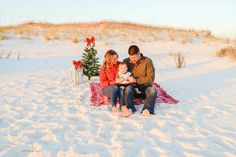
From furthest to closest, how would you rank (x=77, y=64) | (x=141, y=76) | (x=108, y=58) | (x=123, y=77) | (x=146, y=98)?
(x=77, y=64), (x=141, y=76), (x=108, y=58), (x=123, y=77), (x=146, y=98)

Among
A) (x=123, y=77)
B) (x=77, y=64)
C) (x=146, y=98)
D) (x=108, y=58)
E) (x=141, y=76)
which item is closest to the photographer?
(x=146, y=98)

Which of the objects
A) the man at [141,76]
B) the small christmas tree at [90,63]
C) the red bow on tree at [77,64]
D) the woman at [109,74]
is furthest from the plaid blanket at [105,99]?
the small christmas tree at [90,63]

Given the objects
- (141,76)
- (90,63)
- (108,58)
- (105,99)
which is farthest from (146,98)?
(90,63)

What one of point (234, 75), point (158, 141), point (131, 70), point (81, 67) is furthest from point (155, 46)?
point (158, 141)

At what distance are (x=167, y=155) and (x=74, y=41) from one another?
14253mm

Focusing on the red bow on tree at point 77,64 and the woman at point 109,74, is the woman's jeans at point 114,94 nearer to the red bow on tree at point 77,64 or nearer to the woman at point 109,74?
the woman at point 109,74

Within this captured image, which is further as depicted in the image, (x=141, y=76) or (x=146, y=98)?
(x=141, y=76)

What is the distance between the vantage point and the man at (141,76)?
23.1ft

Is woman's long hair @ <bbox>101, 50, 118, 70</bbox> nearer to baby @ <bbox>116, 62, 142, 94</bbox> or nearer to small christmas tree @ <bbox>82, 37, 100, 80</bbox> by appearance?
baby @ <bbox>116, 62, 142, 94</bbox>

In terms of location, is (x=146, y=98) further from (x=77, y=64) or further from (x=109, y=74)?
(x=77, y=64)

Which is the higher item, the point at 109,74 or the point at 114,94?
the point at 109,74

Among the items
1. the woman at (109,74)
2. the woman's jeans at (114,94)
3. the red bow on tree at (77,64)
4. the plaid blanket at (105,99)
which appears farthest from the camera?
the red bow on tree at (77,64)

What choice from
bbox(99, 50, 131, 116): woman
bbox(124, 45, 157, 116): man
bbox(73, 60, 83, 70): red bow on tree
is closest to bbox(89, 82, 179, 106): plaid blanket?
bbox(99, 50, 131, 116): woman

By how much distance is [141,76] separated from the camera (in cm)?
765
